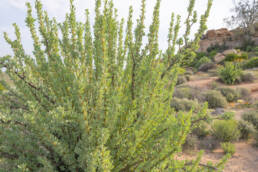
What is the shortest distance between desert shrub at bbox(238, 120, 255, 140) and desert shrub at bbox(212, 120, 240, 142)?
220mm

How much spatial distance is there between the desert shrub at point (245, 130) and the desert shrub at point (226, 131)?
220mm

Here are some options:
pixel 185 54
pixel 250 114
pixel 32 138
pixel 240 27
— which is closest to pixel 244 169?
pixel 250 114

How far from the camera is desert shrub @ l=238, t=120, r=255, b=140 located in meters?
4.30

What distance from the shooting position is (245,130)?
441 centimetres

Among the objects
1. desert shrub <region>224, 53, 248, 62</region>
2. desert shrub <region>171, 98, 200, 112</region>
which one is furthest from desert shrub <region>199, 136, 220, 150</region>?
desert shrub <region>224, 53, 248, 62</region>

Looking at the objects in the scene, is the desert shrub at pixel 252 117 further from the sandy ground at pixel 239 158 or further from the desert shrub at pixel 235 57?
the desert shrub at pixel 235 57

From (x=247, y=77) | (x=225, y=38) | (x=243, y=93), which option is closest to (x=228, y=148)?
(x=243, y=93)

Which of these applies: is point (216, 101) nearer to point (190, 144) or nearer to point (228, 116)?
point (190, 144)

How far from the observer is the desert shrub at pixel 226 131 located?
164 inches

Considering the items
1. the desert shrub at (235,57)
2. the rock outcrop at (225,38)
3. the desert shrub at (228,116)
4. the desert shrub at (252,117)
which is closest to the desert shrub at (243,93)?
the desert shrub at (252,117)

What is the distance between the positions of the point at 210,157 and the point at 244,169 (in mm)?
591

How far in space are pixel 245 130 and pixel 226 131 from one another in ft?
2.06

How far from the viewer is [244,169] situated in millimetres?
3252

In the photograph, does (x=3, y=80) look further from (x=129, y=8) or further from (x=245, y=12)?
(x=245, y=12)
